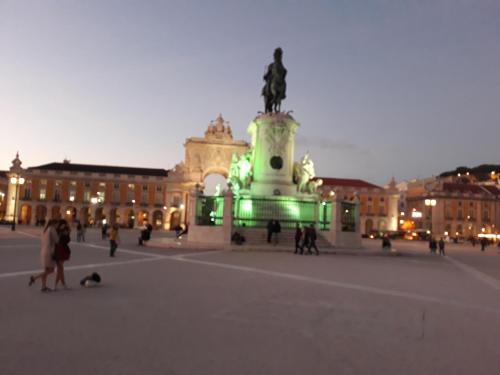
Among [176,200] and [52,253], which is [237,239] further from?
[176,200]

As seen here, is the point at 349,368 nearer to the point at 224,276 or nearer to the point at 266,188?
the point at 224,276

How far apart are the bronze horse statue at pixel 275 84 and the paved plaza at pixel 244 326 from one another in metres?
14.0

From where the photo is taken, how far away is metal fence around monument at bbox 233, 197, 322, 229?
2067 centimetres

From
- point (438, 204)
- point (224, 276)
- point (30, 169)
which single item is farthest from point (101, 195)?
point (224, 276)

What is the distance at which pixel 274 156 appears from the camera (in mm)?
21484

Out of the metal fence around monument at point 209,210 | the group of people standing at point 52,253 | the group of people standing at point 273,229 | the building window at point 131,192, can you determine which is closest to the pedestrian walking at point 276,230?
the group of people standing at point 273,229

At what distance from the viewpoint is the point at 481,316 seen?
21.7ft

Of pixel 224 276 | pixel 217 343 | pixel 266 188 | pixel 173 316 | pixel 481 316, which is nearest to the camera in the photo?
pixel 217 343

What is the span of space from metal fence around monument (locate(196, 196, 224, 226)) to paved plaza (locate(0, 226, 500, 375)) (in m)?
11.2

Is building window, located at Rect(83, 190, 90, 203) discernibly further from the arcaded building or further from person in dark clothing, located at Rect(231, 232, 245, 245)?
person in dark clothing, located at Rect(231, 232, 245, 245)

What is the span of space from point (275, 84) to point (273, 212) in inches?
235

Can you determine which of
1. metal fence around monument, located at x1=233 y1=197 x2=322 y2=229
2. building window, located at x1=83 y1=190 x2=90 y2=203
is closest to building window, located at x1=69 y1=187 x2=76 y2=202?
building window, located at x1=83 y1=190 x2=90 y2=203

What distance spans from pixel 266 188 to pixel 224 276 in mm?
11503

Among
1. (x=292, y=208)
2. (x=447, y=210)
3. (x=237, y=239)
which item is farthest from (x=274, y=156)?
(x=447, y=210)
